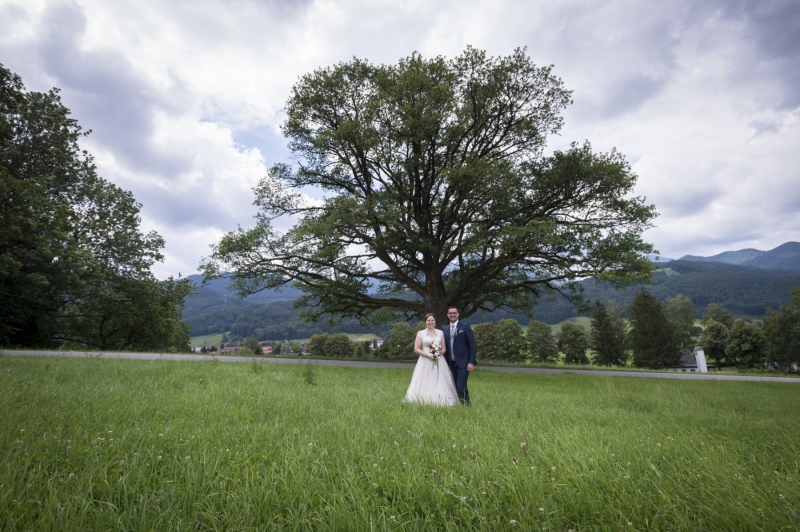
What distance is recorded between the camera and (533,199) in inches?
750

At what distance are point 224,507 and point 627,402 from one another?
28.3 ft

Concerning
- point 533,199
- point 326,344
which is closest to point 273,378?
point 533,199

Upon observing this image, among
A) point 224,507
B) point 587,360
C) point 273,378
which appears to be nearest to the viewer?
point 224,507

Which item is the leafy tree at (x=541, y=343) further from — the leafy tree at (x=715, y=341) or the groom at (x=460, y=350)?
the groom at (x=460, y=350)

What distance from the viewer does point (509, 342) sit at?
63.7 m

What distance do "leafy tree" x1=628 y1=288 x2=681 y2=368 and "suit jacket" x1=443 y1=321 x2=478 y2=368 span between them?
2644 inches

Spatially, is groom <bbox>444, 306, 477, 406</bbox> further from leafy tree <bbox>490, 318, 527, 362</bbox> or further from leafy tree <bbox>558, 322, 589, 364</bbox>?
leafy tree <bbox>558, 322, 589, 364</bbox>

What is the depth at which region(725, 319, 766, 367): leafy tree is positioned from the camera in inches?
2645

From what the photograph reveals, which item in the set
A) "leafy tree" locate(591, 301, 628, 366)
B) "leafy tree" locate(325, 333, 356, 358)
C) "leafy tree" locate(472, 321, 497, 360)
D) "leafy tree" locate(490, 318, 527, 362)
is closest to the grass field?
"leafy tree" locate(490, 318, 527, 362)

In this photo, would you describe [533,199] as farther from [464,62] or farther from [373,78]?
[373,78]

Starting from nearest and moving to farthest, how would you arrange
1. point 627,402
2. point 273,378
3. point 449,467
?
1. point 449,467
2. point 627,402
3. point 273,378

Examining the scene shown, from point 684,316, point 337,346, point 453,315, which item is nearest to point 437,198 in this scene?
point 453,315

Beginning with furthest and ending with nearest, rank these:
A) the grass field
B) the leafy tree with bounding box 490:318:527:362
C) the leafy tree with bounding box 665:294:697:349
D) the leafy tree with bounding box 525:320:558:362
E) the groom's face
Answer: the leafy tree with bounding box 665:294:697:349 → the leafy tree with bounding box 525:320:558:362 → the leafy tree with bounding box 490:318:527:362 → the groom's face → the grass field

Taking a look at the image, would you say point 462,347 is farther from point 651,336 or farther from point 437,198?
point 651,336
